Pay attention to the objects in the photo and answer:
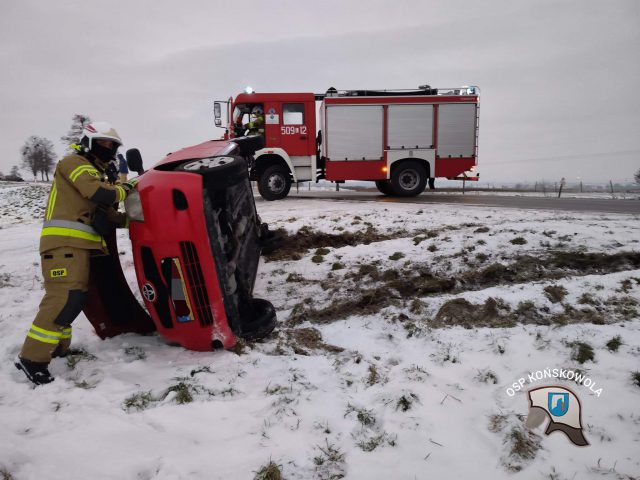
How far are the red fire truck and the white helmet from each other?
777 centimetres

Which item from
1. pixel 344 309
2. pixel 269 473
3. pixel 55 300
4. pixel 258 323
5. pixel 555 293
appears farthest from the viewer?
pixel 344 309

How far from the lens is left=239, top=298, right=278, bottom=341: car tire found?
9.64 ft

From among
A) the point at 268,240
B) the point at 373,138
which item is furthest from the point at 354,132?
the point at 268,240

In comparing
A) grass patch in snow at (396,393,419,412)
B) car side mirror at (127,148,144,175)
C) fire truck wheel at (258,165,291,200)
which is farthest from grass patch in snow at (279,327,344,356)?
fire truck wheel at (258,165,291,200)

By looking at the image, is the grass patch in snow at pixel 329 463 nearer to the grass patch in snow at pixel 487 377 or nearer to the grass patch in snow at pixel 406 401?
the grass patch in snow at pixel 406 401

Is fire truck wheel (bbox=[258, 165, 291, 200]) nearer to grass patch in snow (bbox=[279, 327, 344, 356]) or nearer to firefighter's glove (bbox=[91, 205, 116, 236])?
grass patch in snow (bbox=[279, 327, 344, 356])

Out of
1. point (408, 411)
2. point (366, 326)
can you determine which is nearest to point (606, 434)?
point (408, 411)

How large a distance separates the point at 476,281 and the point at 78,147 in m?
3.85

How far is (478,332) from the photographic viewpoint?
2.95m

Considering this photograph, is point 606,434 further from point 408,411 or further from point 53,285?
point 53,285

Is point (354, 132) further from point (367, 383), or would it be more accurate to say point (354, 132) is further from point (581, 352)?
point (367, 383)

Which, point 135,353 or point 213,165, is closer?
point 213,165

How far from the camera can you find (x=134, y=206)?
262 centimetres

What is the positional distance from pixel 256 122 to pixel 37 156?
6268cm
